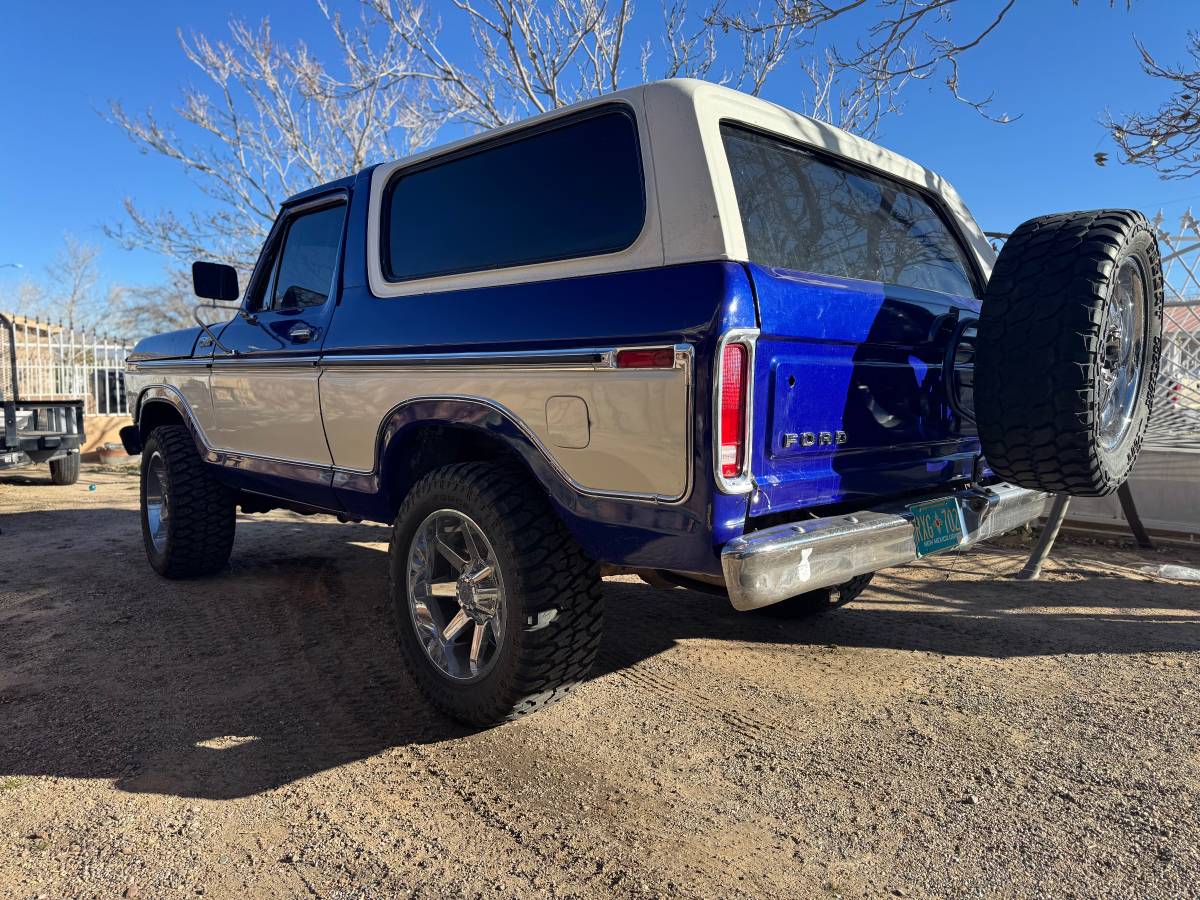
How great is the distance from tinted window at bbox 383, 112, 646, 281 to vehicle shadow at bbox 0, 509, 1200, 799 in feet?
5.75

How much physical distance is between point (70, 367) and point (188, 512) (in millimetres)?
11097

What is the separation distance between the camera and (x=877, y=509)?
273 cm

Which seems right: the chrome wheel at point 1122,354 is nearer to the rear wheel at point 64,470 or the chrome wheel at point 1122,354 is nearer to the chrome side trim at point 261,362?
the chrome side trim at point 261,362

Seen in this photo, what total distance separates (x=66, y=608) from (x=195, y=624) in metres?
0.89

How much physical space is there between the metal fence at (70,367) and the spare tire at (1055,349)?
1419cm

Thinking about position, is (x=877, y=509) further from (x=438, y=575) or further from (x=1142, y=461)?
(x=1142, y=461)

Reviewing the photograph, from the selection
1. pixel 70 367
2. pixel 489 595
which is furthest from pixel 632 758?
pixel 70 367

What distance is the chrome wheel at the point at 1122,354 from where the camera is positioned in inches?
110

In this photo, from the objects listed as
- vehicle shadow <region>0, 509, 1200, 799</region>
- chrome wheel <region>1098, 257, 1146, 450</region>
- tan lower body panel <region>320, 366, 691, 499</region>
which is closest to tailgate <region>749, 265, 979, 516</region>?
tan lower body panel <region>320, 366, 691, 499</region>

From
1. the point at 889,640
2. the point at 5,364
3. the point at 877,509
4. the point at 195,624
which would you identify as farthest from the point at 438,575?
the point at 5,364

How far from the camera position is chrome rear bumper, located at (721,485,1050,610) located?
2162 millimetres

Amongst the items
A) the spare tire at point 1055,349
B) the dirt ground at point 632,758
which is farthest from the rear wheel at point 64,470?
the spare tire at point 1055,349

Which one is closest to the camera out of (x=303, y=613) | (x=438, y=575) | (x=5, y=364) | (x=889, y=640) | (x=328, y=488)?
(x=438, y=575)

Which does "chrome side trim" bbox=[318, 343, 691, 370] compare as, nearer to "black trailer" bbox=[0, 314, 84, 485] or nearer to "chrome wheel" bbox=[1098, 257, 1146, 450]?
"chrome wheel" bbox=[1098, 257, 1146, 450]
